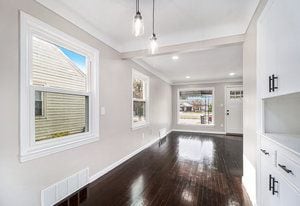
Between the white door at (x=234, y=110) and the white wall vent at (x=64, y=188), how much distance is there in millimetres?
6271

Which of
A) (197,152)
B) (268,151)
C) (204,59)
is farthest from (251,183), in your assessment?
(204,59)

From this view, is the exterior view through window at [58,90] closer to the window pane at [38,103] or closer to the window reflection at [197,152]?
the window pane at [38,103]

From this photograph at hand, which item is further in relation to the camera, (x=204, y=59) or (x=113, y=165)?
(x=204, y=59)

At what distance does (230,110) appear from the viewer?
22.4ft

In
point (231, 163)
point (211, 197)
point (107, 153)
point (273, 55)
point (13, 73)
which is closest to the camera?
point (273, 55)

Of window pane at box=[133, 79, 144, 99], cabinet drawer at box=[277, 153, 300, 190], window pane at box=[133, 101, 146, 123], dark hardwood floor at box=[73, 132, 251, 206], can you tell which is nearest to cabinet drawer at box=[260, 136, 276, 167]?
cabinet drawer at box=[277, 153, 300, 190]

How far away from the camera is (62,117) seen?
7.24 ft

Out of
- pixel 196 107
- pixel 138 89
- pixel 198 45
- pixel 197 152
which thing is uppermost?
pixel 198 45

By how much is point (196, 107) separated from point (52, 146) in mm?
6580

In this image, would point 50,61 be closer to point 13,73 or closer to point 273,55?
point 13,73

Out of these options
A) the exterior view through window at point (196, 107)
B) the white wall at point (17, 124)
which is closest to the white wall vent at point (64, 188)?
the white wall at point (17, 124)

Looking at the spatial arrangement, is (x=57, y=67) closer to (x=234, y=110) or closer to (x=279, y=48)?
(x=279, y=48)

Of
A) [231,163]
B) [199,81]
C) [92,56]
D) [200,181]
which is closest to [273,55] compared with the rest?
[200,181]

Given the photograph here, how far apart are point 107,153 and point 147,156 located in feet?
4.17
